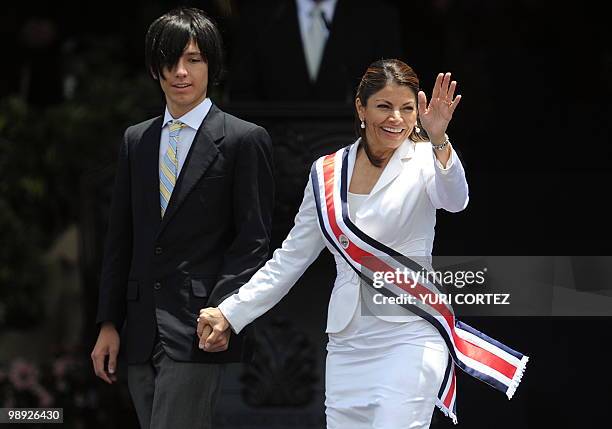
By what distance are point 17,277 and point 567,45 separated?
11.8 ft

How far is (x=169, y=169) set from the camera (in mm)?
5035

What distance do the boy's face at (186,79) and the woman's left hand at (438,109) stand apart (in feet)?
2.93

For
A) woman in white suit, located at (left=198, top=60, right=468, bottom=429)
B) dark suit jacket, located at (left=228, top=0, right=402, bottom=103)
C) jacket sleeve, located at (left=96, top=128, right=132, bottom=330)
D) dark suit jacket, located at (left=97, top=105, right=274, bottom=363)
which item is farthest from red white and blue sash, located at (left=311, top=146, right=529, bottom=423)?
dark suit jacket, located at (left=228, top=0, right=402, bottom=103)

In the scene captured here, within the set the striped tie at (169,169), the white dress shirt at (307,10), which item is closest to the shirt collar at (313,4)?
the white dress shirt at (307,10)

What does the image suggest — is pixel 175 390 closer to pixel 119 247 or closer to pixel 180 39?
pixel 119 247

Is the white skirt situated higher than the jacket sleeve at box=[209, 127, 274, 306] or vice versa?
the jacket sleeve at box=[209, 127, 274, 306]

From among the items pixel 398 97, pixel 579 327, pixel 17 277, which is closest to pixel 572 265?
pixel 579 327

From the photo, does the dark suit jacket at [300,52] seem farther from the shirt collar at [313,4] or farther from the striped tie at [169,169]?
the striped tie at [169,169]

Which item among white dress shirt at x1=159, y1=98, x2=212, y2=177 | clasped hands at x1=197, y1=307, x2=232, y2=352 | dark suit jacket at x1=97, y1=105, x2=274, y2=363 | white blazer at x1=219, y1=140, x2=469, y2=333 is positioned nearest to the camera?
white blazer at x1=219, y1=140, x2=469, y2=333

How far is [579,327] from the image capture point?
5.96 metres

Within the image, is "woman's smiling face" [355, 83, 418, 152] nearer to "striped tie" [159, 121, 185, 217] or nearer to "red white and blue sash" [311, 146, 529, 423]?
"red white and blue sash" [311, 146, 529, 423]

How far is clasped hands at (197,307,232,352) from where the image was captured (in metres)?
4.84

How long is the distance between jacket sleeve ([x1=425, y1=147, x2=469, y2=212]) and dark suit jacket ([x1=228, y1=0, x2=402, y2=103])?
1906 millimetres

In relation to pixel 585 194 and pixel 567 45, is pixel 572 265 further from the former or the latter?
pixel 567 45
